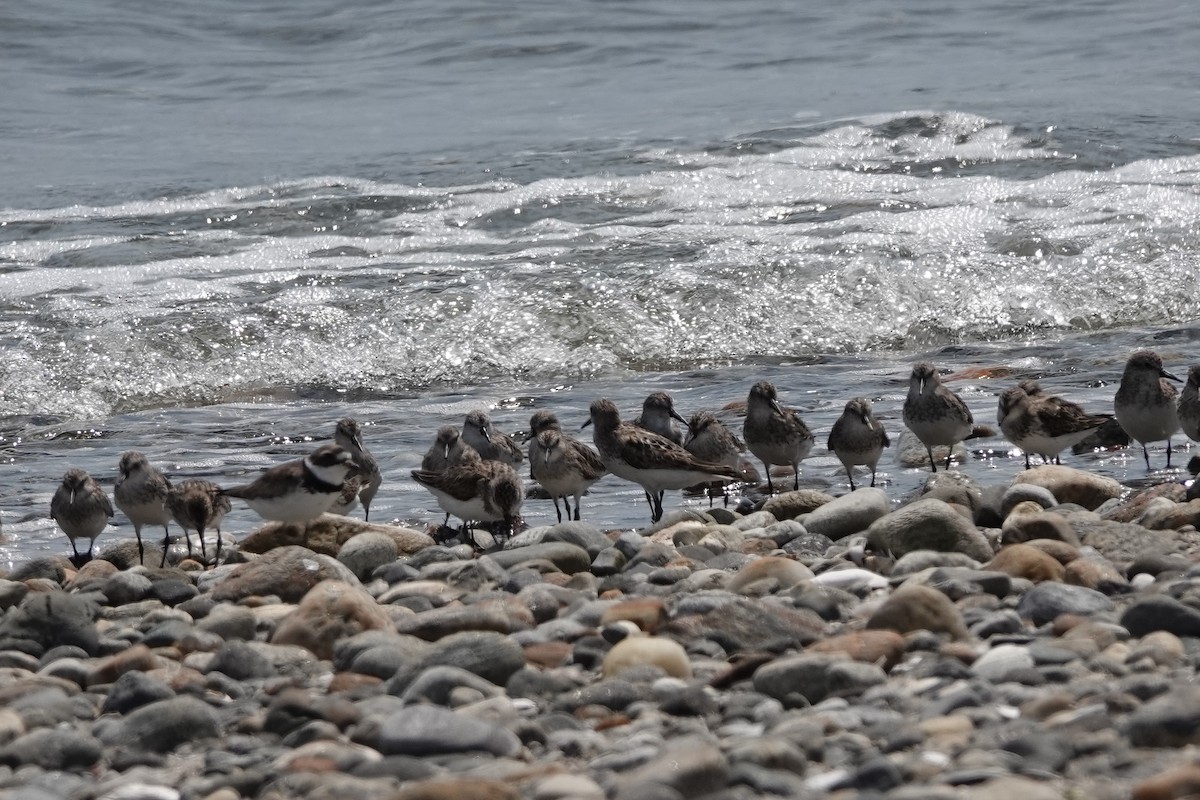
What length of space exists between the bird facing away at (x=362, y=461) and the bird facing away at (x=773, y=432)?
237 cm

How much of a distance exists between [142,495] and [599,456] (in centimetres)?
277

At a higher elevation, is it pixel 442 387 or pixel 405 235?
pixel 405 235

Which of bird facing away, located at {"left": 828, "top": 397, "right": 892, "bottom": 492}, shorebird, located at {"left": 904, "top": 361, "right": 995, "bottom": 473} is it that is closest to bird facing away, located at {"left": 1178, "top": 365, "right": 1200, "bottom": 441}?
shorebird, located at {"left": 904, "top": 361, "right": 995, "bottom": 473}

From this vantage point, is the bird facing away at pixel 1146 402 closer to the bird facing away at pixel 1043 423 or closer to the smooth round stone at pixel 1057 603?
the bird facing away at pixel 1043 423

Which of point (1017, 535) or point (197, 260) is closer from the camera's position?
point (1017, 535)

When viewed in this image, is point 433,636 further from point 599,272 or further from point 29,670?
point 599,272

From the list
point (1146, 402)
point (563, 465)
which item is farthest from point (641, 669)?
point (1146, 402)

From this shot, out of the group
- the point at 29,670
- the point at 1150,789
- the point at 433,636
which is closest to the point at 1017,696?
the point at 1150,789

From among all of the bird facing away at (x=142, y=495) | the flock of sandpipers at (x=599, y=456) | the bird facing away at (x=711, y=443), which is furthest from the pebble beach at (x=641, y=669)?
the bird facing away at (x=711, y=443)

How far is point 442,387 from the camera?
15047 millimetres

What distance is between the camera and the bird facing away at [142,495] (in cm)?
923

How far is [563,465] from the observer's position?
9.55 m

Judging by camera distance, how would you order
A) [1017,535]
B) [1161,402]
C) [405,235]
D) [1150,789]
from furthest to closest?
[405,235] < [1161,402] < [1017,535] < [1150,789]

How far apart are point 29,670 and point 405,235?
13.2 metres
